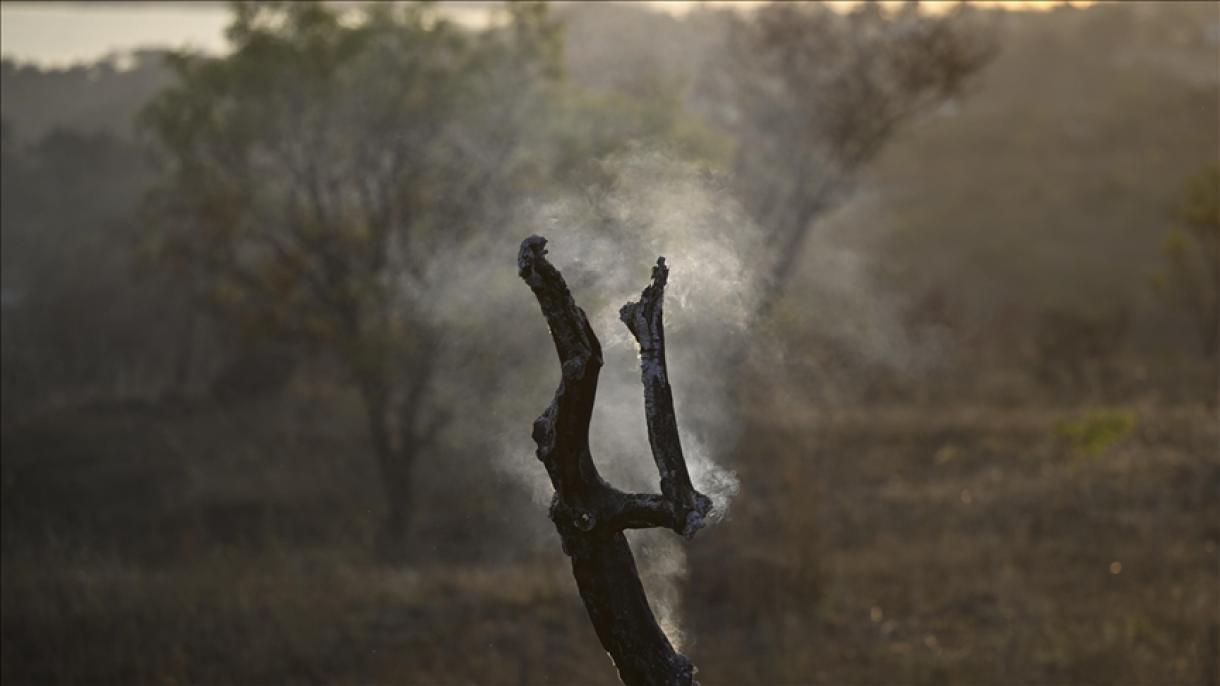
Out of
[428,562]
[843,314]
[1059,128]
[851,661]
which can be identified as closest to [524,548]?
[428,562]

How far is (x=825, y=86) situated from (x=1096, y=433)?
8872 millimetres

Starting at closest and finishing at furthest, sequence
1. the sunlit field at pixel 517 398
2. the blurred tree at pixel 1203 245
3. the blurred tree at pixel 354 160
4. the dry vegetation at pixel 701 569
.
→ the sunlit field at pixel 517 398
the dry vegetation at pixel 701 569
the blurred tree at pixel 354 160
the blurred tree at pixel 1203 245

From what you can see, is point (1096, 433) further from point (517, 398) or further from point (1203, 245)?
point (517, 398)

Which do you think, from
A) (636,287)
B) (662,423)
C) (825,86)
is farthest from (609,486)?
(825,86)

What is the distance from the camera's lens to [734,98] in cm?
2762

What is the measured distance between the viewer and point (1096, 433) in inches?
621

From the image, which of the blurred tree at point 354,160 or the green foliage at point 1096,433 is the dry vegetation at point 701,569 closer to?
the green foliage at point 1096,433

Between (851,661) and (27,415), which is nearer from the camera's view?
(851,661)

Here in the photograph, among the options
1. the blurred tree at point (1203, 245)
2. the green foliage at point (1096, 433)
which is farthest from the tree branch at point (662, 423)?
the blurred tree at point (1203, 245)

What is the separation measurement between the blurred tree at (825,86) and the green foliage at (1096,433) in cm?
491

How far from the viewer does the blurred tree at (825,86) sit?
20.4 m

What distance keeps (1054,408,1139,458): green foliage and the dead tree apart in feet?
45.6

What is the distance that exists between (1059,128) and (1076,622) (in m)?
39.6

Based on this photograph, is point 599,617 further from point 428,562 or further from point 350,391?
point 350,391
